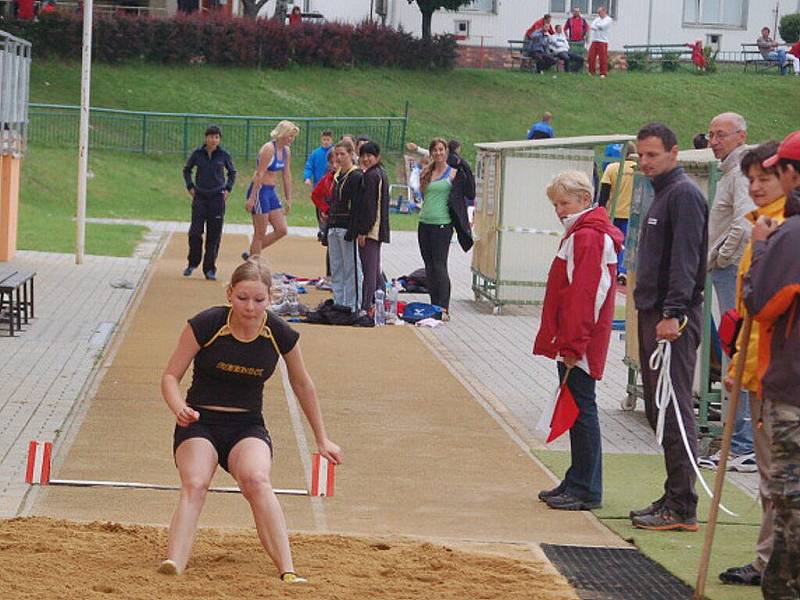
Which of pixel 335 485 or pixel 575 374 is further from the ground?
pixel 575 374

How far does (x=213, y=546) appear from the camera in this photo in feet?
25.4

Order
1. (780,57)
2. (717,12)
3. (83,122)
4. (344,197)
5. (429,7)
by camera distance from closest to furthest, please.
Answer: (344,197)
(83,122)
(429,7)
(780,57)
(717,12)

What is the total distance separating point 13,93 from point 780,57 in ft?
140

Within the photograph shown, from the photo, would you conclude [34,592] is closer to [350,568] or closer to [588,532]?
[350,568]

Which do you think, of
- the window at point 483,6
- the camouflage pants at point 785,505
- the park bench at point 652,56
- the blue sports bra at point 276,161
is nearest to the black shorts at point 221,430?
→ the camouflage pants at point 785,505

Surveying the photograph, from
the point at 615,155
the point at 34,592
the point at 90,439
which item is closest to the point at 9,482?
the point at 90,439

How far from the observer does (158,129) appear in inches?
1658

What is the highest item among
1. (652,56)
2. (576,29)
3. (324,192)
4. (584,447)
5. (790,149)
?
(576,29)

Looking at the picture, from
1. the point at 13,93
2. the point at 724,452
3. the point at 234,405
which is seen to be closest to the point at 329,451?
the point at 234,405

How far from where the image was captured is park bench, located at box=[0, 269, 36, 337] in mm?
15320

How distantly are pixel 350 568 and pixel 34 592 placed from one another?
1.46 meters

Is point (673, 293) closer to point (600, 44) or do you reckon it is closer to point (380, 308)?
point (380, 308)

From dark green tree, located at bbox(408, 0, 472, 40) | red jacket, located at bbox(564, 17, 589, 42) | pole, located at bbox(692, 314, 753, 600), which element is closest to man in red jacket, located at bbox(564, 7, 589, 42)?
red jacket, located at bbox(564, 17, 589, 42)

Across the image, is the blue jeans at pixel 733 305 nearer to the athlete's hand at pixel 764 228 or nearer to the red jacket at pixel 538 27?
the athlete's hand at pixel 764 228
